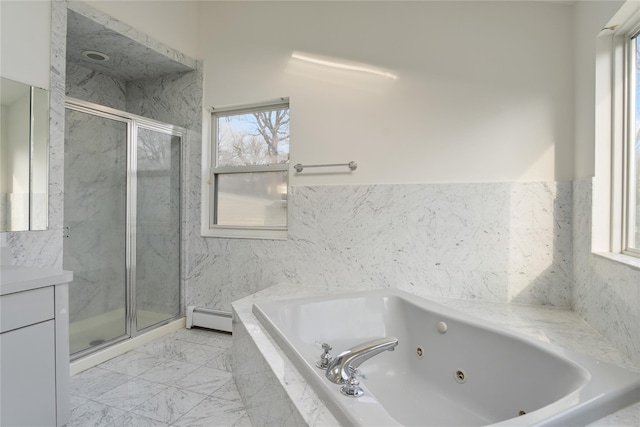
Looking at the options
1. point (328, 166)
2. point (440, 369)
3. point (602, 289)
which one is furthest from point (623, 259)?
point (328, 166)

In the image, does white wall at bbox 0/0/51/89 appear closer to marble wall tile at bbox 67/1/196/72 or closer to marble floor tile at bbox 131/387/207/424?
marble wall tile at bbox 67/1/196/72

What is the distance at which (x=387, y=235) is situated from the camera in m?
2.27

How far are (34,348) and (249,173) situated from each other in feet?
5.89

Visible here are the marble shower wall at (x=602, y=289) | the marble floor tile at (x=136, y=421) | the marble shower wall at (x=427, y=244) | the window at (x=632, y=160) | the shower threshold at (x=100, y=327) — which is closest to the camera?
the marble shower wall at (x=602, y=289)

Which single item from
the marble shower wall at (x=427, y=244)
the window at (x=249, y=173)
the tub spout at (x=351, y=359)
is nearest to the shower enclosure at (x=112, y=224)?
the window at (x=249, y=173)

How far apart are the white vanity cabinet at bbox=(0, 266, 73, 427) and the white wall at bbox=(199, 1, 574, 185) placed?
1.61m

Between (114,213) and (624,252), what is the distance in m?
3.08

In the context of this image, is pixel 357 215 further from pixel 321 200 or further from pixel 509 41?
pixel 509 41

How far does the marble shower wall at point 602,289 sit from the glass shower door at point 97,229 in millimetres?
2821

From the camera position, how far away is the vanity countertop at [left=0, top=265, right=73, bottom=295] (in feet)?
4.38

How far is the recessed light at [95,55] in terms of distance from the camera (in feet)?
8.43

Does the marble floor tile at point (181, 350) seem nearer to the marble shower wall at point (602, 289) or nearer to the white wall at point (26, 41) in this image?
the white wall at point (26, 41)

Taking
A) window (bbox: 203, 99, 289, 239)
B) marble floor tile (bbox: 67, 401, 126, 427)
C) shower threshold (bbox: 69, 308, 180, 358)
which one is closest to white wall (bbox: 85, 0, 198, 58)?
window (bbox: 203, 99, 289, 239)

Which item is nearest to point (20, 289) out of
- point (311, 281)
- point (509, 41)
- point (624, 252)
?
point (311, 281)
